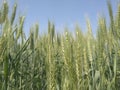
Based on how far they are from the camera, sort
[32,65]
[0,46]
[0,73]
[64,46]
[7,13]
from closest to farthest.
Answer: [64,46] < [0,46] < [7,13] < [0,73] < [32,65]

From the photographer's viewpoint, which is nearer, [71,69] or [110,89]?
[71,69]

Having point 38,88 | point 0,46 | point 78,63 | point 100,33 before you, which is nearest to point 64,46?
point 78,63

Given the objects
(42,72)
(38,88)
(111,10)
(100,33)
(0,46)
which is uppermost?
(111,10)

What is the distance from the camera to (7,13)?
2320 mm

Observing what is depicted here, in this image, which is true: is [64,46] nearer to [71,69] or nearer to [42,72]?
[71,69]

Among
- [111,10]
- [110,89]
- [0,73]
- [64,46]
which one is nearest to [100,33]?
[111,10]

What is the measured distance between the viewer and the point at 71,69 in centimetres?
141

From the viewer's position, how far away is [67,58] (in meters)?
1.44

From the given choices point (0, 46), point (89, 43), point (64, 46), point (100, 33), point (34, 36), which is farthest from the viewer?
point (34, 36)

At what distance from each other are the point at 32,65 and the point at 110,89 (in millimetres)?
1239

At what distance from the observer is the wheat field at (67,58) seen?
1.47 m

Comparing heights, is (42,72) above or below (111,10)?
below

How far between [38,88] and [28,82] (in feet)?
1.26

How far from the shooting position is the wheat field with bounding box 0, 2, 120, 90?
1469mm
